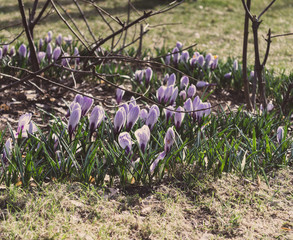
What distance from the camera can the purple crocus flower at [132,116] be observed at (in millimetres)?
2506

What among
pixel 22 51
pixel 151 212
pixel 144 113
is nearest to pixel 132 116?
pixel 144 113

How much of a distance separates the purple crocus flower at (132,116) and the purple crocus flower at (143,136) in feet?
0.71

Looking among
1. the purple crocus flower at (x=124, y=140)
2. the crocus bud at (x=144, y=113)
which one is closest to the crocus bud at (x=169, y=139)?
the purple crocus flower at (x=124, y=140)

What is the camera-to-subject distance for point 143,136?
91.3 inches

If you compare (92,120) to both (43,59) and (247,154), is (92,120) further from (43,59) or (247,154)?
(43,59)

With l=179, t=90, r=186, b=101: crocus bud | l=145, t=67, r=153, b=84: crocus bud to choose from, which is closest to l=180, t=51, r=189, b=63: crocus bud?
l=145, t=67, r=153, b=84: crocus bud

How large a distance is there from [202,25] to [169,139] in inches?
275

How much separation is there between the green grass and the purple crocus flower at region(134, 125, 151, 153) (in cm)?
403

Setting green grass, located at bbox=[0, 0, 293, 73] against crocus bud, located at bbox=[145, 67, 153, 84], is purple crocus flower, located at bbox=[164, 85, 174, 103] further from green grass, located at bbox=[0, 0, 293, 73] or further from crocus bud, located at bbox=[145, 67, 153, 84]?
green grass, located at bbox=[0, 0, 293, 73]

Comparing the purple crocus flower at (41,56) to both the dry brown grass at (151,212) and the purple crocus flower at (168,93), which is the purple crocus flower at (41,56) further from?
the dry brown grass at (151,212)

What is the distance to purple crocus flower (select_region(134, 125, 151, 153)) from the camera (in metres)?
2.30

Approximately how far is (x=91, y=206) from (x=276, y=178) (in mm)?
1297

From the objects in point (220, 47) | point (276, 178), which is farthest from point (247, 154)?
point (220, 47)

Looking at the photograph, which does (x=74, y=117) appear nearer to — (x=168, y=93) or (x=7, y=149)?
(x=7, y=149)
